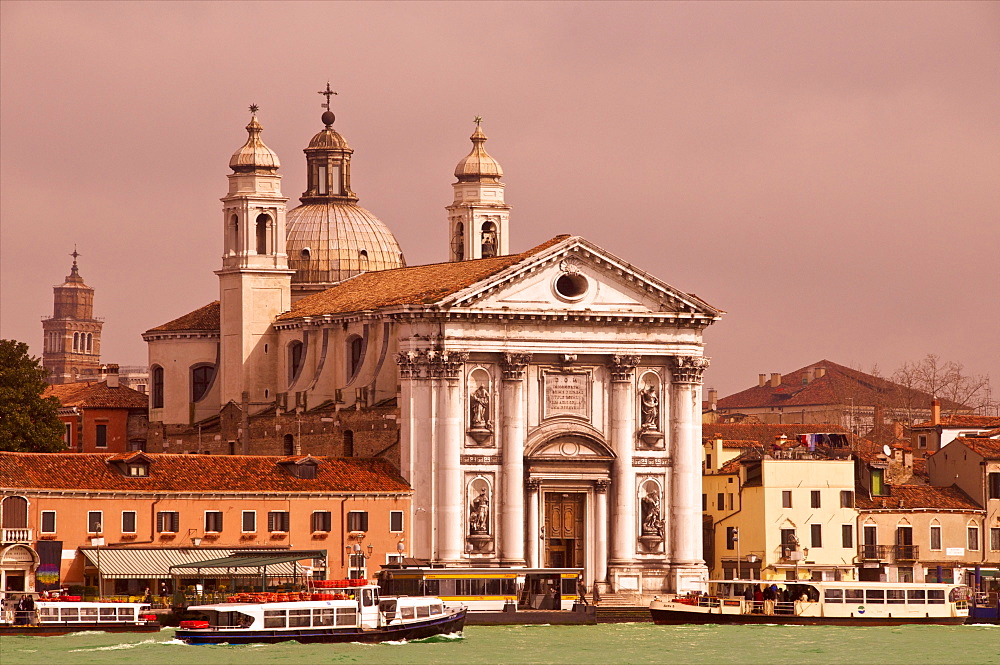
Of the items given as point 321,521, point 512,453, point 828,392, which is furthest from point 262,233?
point 828,392

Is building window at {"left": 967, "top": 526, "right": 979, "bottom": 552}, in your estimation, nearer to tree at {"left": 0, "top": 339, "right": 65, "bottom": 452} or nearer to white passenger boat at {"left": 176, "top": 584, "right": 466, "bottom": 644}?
white passenger boat at {"left": 176, "top": 584, "right": 466, "bottom": 644}

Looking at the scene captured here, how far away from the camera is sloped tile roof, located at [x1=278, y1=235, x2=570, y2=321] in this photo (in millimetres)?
75188

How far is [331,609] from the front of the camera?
2418 inches

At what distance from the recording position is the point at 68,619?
2445 inches

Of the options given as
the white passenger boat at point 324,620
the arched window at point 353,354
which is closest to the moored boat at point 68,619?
the white passenger boat at point 324,620

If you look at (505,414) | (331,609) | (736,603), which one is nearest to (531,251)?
(505,414)

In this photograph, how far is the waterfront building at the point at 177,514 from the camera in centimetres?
6819

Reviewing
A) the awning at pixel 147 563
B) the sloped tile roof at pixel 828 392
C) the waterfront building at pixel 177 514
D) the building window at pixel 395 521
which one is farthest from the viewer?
the sloped tile roof at pixel 828 392

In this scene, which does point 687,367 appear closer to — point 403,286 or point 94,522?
point 403,286

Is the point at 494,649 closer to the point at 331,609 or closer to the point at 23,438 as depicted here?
the point at 331,609

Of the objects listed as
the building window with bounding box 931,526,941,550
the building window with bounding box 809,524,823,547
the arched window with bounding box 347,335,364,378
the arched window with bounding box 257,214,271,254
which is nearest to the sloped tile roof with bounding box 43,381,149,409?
the arched window with bounding box 257,214,271,254

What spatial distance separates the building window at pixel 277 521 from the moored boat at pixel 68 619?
968 centimetres

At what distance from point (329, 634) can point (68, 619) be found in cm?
599

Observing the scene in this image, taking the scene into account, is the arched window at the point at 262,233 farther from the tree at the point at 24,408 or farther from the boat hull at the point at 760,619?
the boat hull at the point at 760,619
